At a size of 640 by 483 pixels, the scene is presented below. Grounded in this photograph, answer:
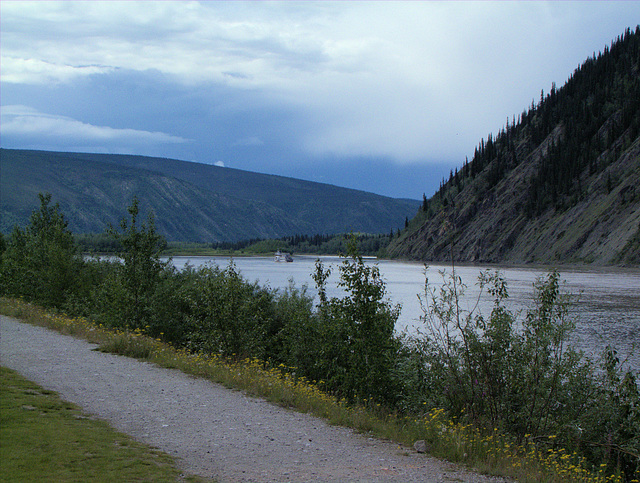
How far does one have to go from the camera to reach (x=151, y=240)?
27.0 meters

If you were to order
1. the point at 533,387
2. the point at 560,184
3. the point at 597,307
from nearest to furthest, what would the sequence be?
the point at 533,387 → the point at 597,307 → the point at 560,184

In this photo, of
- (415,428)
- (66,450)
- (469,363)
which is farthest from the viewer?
(469,363)

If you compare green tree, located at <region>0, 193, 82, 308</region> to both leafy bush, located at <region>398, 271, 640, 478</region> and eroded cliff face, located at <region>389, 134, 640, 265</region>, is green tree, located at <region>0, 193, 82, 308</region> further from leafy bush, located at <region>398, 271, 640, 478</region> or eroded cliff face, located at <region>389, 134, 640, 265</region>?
eroded cliff face, located at <region>389, 134, 640, 265</region>

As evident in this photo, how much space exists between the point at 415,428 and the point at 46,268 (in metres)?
30.7

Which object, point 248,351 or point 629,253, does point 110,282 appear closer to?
point 248,351

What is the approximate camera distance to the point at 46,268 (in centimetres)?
3481

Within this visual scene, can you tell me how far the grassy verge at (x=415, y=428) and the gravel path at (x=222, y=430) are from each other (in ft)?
1.24

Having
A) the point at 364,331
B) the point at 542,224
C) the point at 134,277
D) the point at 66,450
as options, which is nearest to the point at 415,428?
the point at 364,331

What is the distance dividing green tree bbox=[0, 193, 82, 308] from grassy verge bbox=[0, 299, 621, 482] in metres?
17.5

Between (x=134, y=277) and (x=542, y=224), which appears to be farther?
(x=542, y=224)

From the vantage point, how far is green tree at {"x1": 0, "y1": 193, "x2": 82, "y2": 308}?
33625 millimetres

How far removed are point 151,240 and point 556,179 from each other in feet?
391

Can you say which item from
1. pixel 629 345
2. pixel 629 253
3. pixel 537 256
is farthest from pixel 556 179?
pixel 629 345

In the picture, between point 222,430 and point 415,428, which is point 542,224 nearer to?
point 415,428
